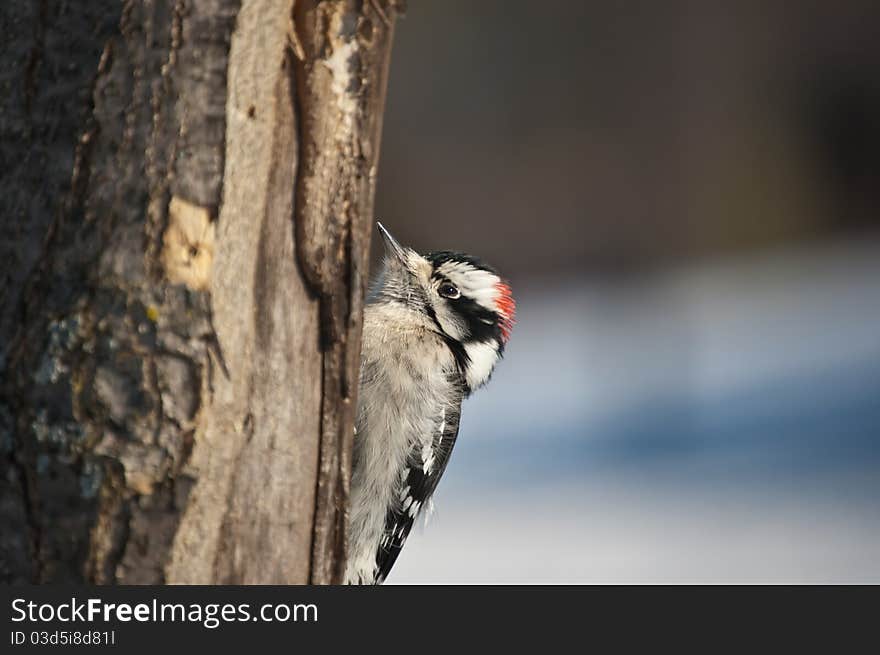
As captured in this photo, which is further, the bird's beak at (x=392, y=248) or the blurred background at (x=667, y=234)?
the blurred background at (x=667, y=234)

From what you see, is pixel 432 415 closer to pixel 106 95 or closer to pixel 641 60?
pixel 106 95

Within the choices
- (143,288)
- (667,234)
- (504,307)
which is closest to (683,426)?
(667,234)

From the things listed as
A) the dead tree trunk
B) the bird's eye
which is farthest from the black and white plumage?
the dead tree trunk

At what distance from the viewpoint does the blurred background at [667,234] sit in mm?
5156

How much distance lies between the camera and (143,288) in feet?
4.01

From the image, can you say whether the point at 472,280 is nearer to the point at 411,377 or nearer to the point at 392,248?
the point at 392,248

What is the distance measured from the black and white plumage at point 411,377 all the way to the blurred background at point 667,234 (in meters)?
2.06

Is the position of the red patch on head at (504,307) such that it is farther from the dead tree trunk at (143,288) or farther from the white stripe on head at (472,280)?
the dead tree trunk at (143,288)

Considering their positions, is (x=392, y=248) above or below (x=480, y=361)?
above

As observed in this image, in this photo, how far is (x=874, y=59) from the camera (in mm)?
5137

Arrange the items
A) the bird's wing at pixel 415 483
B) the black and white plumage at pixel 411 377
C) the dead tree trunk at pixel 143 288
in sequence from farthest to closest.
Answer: the bird's wing at pixel 415 483, the black and white plumage at pixel 411 377, the dead tree trunk at pixel 143 288

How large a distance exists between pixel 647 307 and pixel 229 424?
4960 mm

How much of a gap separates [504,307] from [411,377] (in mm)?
487

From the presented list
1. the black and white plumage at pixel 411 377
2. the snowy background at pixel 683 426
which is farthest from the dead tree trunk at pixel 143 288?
the snowy background at pixel 683 426
